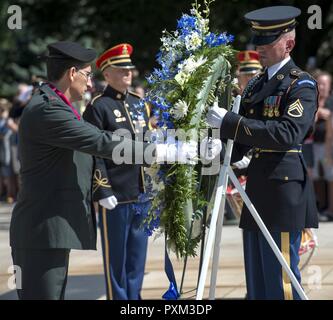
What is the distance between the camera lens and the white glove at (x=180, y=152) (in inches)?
180

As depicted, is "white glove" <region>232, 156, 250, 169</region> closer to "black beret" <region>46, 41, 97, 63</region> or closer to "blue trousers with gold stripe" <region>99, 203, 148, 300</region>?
"blue trousers with gold stripe" <region>99, 203, 148, 300</region>

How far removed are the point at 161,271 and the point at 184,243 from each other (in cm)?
377

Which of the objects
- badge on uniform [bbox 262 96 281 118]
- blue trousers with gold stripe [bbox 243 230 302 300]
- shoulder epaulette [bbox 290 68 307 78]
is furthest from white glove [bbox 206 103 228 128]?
blue trousers with gold stripe [bbox 243 230 302 300]

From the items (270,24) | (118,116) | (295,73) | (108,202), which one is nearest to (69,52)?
(270,24)

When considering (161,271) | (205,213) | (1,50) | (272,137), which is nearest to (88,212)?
(205,213)

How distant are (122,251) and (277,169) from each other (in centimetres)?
206

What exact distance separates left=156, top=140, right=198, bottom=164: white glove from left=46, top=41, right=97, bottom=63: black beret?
721mm

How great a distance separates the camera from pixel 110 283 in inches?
263

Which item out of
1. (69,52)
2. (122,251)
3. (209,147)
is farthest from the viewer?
(122,251)

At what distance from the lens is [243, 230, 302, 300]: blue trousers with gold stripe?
4.98 metres

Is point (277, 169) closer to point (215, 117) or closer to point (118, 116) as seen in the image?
point (215, 117)

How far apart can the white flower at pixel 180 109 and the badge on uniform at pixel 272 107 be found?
0.67 metres

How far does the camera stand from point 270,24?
16.4ft
